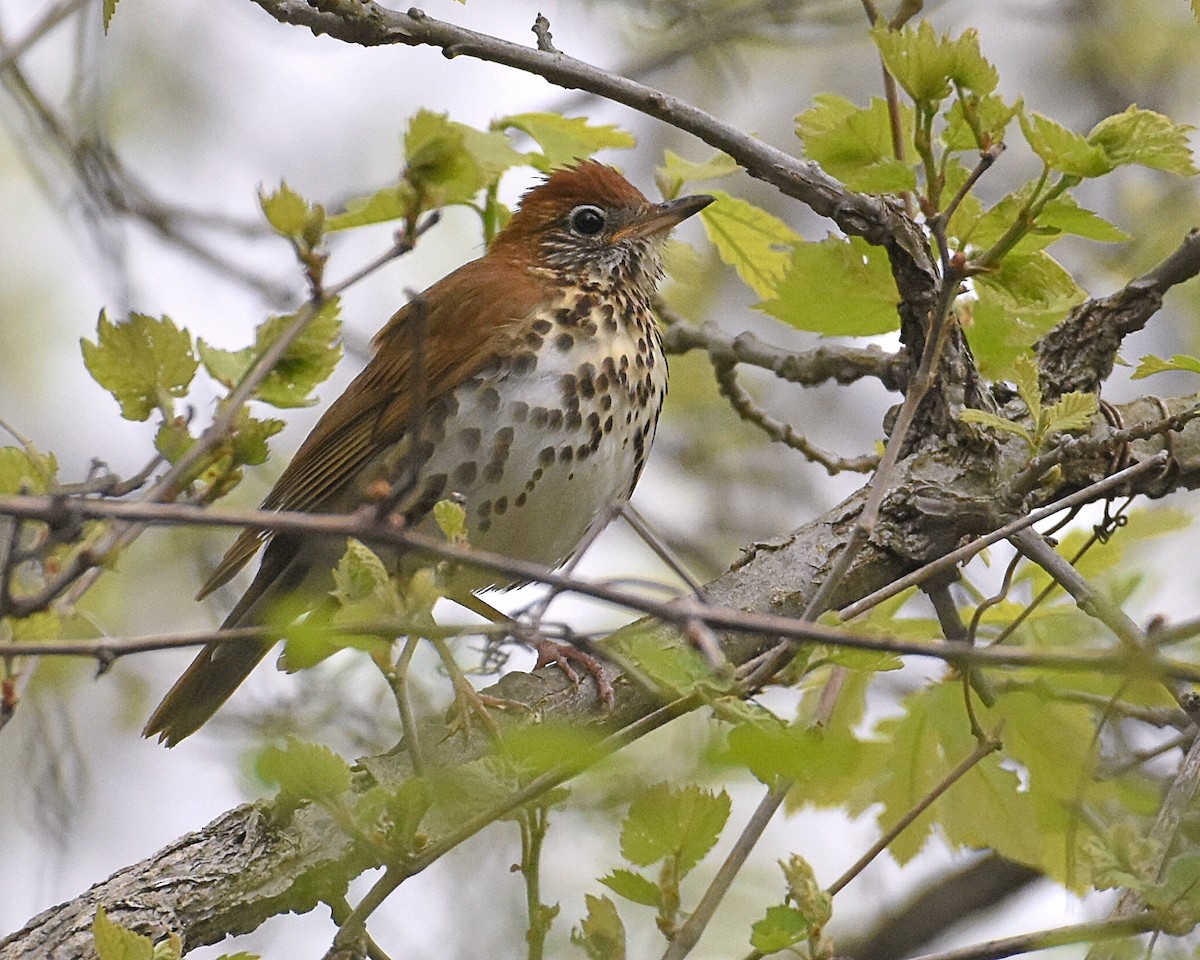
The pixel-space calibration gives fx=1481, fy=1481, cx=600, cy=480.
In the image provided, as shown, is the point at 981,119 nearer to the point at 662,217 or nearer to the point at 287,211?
the point at 287,211

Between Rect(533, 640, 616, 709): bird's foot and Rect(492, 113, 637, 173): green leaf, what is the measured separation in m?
1.13

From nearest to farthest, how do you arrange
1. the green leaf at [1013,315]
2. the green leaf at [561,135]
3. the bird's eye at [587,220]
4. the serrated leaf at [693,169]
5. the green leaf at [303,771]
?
the green leaf at [303,771] → the green leaf at [1013,315] → the green leaf at [561,135] → the serrated leaf at [693,169] → the bird's eye at [587,220]

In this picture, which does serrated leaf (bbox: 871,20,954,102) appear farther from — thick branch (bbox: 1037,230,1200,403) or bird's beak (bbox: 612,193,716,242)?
bird's beak (bbox: 612,193,716,242)

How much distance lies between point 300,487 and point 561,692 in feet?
3.84

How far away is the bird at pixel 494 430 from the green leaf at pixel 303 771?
1.49 metres

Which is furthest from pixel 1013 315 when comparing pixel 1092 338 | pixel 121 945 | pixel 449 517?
pixel 121 945

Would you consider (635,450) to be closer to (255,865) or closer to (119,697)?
(255,865)

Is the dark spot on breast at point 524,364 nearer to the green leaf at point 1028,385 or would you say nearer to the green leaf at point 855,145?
the green leaf at point 855,145

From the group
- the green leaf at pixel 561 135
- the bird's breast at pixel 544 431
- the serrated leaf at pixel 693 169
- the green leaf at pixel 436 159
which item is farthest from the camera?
the bird's breast at pixel 544 431

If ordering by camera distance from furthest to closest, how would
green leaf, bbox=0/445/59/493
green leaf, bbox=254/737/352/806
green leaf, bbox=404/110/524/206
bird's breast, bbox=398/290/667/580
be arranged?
bird's breast, bbox=398/290/667/580
green leaf, bbox=0/445/59/493
green leaf, bbox=254/737/352/806
green leaf, bbox=404/110/524/206

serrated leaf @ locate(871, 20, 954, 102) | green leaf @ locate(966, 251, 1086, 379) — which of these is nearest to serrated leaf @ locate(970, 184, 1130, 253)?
green leaf @ locate(966, 251, 1086, 379)

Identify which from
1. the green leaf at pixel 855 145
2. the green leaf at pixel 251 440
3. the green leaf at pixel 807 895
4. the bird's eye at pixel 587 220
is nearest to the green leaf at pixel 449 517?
the green leaf at pixel 251 440

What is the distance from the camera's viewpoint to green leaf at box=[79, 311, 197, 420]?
2293 mm

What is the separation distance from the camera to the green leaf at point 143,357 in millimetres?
2293
